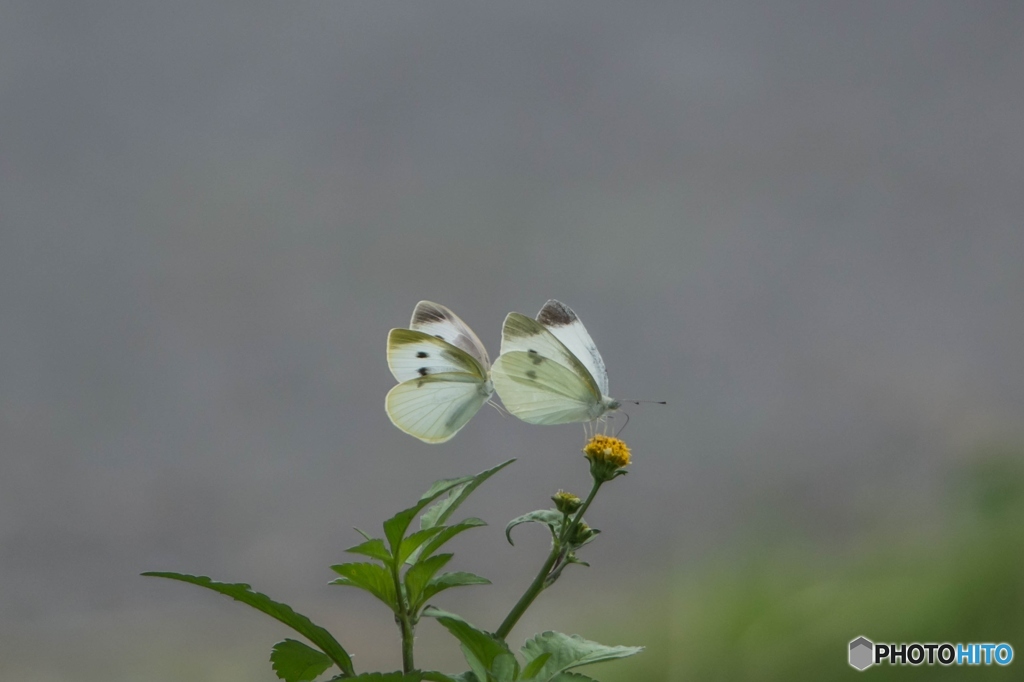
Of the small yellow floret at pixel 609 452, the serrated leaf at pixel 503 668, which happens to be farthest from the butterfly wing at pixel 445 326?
the serrated leaf at pixel 503 668

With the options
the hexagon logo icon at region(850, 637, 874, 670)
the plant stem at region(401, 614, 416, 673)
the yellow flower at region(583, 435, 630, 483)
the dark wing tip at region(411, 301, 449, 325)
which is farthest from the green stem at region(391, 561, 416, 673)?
the hexagon logo icon at region(850, 637, 874, 670)

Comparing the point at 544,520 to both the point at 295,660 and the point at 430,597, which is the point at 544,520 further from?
the point at 295,660

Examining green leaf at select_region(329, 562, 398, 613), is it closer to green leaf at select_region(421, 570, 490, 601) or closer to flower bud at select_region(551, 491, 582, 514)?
green leaf at select_region(421, 570, 490, 601)

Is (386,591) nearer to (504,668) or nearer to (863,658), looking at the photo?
(504,668)

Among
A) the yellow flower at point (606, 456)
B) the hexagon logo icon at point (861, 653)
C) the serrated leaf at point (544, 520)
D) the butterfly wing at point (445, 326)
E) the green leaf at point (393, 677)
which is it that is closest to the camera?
the green leaf at point (393, 677)

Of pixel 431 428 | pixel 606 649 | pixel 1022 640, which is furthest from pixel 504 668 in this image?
pixel 1022 640

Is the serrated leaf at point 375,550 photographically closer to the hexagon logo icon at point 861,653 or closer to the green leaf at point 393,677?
the green leaf at point 393,677
